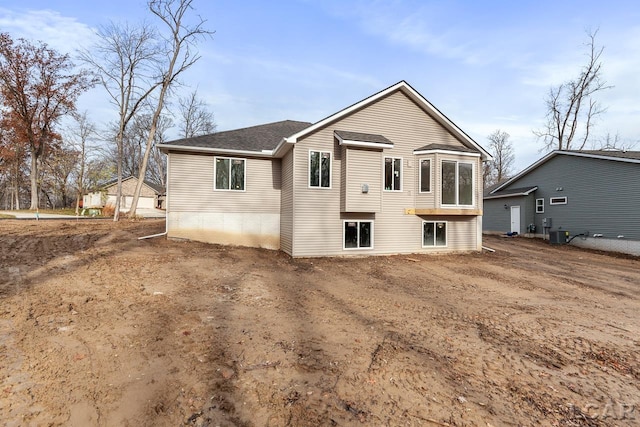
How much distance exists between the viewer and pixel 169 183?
11953 millimetres

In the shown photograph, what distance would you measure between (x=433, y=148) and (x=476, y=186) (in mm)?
2651

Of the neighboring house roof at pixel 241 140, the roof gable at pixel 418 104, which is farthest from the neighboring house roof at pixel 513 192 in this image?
the neighboring house roof at pixel 241 140

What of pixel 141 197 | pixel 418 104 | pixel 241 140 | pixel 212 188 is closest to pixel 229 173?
pixel 212 188

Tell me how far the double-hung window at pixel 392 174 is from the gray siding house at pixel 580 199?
11.8 metres

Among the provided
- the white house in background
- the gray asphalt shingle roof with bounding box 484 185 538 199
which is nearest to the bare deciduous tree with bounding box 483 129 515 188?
the gray asphalt shingle roof with bounding box 484 185 538 199

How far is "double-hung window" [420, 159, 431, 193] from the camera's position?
1267 centimetres

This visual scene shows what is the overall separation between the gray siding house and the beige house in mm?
8038

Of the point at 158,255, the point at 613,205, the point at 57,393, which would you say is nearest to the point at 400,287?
the point at 57,393

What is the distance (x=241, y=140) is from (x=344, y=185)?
5307 millimetres

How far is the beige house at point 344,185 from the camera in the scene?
38.1ft

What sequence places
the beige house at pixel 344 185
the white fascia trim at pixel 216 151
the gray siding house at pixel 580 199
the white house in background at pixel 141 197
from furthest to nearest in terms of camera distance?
the white house in background at pixel 141 197 < the gray siding house at pixel 580 199 < the white fascia trim at pixel 216 151 < the beige house at pixel 344 185

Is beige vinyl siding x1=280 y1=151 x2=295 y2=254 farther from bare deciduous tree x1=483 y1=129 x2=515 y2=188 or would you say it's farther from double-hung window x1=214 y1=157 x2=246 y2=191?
bare deciduous tree x1=483 y1=129 x2=515 y2=188

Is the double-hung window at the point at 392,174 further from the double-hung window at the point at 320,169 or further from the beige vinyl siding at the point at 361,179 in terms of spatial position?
the double-hung window at the point at 320,169

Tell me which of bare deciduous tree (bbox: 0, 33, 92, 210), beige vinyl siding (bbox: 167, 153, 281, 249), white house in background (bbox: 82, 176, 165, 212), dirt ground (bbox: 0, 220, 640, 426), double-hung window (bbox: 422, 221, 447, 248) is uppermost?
bare deciduous tree (bbox: 0, 33, 92, 210)
